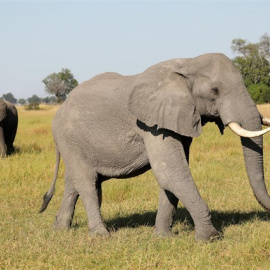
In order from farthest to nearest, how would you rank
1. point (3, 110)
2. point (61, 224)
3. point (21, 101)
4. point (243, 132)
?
point (21, 101), point (3, 110), point (61, 224), point (243, 132)

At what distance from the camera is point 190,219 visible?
6801 millimetres

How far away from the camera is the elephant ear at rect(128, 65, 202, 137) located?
17.4 feet

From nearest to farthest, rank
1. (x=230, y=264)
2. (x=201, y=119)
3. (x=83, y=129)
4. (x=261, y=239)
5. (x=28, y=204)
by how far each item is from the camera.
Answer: (x=230, y=264)
(x=261, y=239)
(x=201, y=119)
(x=83, y=129)
(x=28, y=204)

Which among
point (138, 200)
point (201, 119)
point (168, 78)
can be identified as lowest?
point (138, 200)

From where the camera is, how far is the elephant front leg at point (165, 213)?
5887 mm

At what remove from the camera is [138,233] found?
242 inches

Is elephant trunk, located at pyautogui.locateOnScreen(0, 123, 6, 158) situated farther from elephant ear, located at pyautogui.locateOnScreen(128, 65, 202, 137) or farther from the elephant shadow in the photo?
elephant ear, located at pyautogui.locateOnScreen(128, 65, 202, 137)

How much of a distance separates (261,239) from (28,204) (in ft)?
12.3

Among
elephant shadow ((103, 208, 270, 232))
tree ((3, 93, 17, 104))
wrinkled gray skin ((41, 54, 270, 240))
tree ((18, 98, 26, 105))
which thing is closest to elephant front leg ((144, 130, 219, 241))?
wrinkled gray skin ((41, 54, 270, 240))

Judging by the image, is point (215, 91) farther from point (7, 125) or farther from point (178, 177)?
point (7, 125)

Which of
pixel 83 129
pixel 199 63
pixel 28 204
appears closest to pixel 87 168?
pixel 83 129

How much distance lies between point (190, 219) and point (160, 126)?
1813 millimetres

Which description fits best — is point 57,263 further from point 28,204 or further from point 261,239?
point 28,204

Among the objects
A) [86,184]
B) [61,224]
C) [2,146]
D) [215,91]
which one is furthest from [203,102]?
[2,146]
